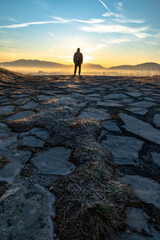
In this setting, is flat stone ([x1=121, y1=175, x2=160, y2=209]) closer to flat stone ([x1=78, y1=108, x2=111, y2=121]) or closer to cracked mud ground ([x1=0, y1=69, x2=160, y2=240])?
cracked mud ground ([x1=0, y1=69, x2=160, y2=240])

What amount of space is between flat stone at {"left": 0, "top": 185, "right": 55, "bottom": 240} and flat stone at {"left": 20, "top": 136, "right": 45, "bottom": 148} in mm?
662

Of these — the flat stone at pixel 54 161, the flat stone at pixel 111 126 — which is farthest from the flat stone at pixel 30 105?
the flat stone at pixel 54 161

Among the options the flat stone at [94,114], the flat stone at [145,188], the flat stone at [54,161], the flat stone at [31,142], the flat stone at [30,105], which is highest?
the flat stone at [94,114]

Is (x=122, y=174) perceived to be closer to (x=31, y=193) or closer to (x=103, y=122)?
(x=31, y=193)

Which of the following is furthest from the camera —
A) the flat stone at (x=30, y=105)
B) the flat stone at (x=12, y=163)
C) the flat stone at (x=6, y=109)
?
the flat stone at (x=30, y=105)

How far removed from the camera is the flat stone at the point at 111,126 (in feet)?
7.26

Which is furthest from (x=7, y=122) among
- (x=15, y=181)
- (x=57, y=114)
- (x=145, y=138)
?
(x=145, y=138)

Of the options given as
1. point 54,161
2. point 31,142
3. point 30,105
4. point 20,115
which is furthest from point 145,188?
point 30,105

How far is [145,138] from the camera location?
6.56 feet

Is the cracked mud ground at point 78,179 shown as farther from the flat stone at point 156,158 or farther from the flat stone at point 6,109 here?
the flat stone at point 6,109

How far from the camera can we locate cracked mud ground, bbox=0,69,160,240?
0.89 m

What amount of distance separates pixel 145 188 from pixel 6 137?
1.68m

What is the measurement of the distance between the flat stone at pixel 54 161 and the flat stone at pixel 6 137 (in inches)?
18.0

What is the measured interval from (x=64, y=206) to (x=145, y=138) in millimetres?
1451
